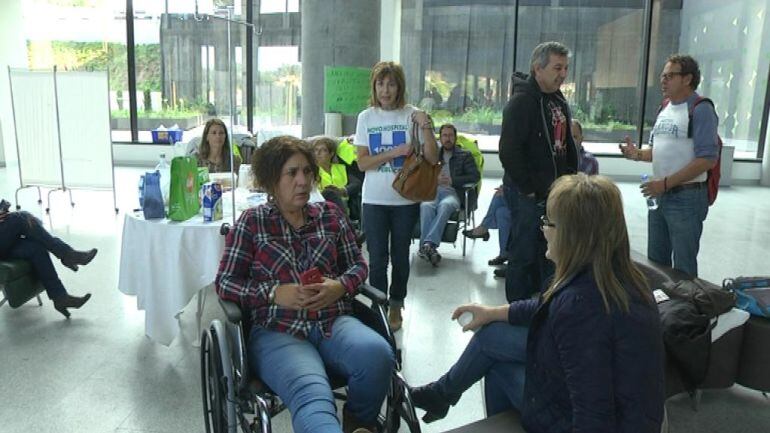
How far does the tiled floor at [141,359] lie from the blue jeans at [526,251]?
1.47 feet

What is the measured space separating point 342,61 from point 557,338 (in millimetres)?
5646

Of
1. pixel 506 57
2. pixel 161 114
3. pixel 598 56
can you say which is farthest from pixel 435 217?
pixel 161 114

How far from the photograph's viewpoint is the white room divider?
6480mm

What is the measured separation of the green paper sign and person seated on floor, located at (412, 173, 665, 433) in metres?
4.41

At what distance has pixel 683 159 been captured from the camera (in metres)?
3.04

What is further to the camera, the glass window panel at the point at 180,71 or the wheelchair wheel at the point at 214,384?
the glass window panel at the point at 180,71

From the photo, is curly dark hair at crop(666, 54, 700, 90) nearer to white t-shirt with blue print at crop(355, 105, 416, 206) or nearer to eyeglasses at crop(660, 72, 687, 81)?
eyeglasses at crop(660, 72, 687, 81)

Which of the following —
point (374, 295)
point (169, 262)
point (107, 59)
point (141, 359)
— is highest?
point (107, 59)

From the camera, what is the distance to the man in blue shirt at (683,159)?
2.97m

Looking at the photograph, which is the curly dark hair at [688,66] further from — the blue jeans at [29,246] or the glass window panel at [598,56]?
the glass window panel at [598,56]

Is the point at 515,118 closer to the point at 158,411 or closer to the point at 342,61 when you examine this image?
the point at 158,411

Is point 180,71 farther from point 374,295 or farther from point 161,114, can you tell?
→ point 374,295

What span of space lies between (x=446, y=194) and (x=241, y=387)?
10.8ft

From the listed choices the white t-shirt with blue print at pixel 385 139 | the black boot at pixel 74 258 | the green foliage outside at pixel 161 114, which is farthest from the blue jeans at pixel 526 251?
the green foliage outside at pixel 161 114
